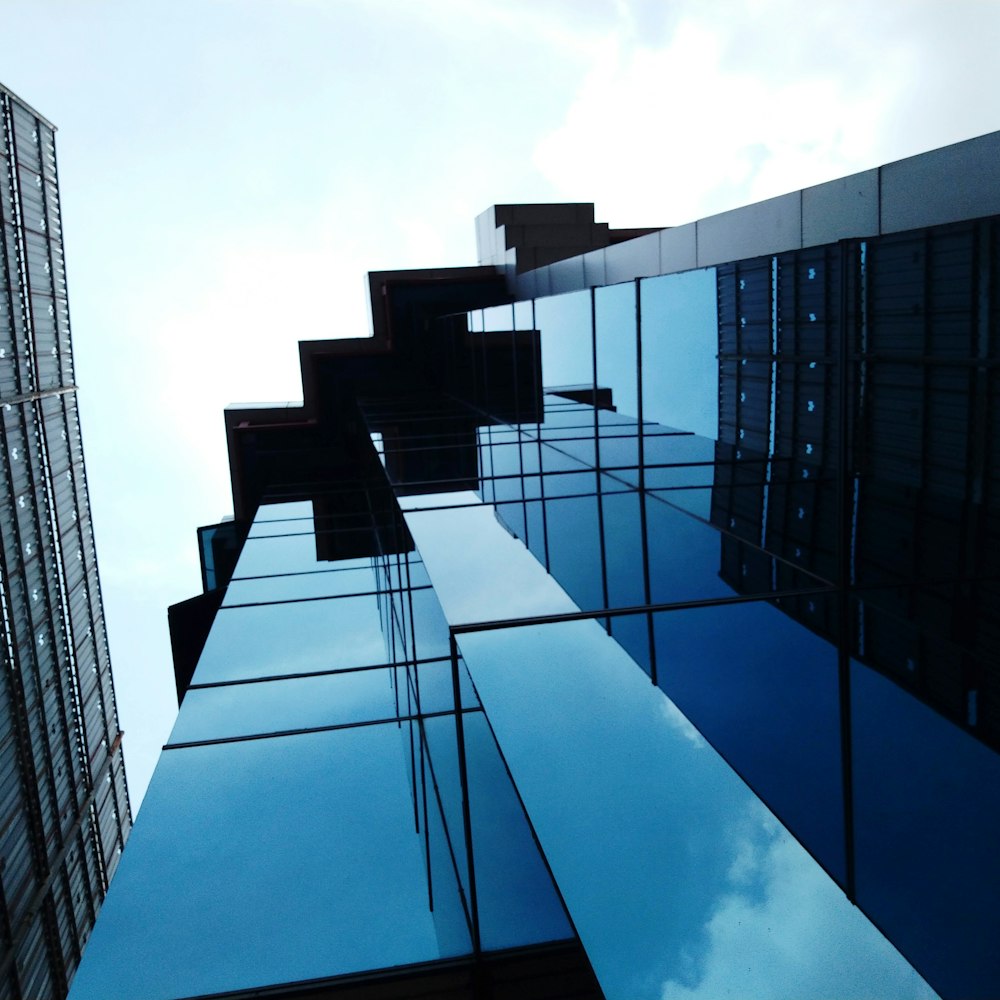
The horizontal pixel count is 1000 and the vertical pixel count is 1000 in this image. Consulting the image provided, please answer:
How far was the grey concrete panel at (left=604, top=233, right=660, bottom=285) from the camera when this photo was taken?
37.6 ft

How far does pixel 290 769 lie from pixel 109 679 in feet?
121

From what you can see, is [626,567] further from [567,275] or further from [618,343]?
[567,275]

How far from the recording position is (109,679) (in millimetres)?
40500

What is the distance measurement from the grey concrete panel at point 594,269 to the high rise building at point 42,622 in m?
21.4

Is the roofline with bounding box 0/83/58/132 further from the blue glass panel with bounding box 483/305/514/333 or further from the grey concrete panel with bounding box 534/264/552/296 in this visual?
the blue glass panel with bounding box 483/305/514/333

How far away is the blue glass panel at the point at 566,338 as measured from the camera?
10414 millimetres

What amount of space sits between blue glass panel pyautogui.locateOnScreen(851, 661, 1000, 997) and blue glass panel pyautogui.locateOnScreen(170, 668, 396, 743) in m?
5.36

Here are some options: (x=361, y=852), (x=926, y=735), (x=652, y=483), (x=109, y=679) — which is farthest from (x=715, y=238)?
(x=109, y=679)

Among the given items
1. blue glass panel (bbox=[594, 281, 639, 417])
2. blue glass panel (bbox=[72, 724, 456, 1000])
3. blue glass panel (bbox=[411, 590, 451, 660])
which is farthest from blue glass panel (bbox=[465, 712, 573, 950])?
blue glass panel (bbox=[594, 281, 639, 417])

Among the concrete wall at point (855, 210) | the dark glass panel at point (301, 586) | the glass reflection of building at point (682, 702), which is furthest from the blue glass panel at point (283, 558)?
the concrete wall at point (855, 210)

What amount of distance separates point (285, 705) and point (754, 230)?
21.4 feet

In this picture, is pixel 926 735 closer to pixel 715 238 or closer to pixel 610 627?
pixel 610 627

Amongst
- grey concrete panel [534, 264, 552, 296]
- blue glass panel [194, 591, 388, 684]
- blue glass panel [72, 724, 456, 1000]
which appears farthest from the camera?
grey concrete panel [534, 264, 552, 296]

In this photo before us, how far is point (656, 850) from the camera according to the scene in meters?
4.00
